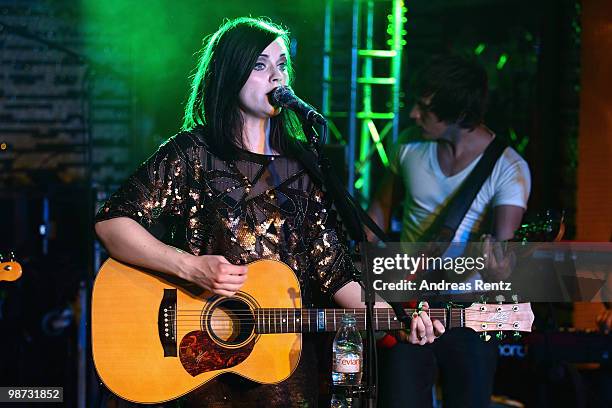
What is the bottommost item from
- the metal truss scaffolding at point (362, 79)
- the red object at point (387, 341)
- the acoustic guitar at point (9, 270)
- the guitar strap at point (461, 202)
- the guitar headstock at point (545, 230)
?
the red object at point (387, 341)

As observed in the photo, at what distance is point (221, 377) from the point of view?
11.3 feet

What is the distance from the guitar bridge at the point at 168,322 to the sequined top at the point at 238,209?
20cm

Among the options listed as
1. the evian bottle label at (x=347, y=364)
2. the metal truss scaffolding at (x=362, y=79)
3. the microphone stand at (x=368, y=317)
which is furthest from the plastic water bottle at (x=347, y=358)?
the metal truss scaffolding at (x=362, y=79)

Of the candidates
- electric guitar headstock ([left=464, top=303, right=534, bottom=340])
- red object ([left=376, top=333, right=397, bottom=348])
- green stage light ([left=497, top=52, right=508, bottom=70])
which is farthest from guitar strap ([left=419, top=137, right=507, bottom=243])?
green stage light ([left=497, top=52, right=508, bottom=70])

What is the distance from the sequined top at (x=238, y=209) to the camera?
11.5ft

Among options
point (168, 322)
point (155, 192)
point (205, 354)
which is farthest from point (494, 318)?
point (155, 192)

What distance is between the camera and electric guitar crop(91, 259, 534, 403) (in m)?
3.41

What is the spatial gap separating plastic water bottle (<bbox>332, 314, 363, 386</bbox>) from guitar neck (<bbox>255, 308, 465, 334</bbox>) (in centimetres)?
8

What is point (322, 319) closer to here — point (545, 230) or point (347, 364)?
point (347, 364)

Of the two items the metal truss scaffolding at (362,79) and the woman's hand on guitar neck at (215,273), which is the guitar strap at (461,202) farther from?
the woman's hand on guitar neck at (215,273)

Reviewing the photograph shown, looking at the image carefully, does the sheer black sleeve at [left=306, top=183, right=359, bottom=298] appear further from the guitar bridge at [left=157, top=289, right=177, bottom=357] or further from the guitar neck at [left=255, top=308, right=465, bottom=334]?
the guitar bridge at [left=157, top=289, right=177, bottom=357]

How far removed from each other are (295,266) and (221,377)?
0.50m

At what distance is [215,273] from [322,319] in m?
0.46

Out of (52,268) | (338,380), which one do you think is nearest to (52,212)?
(52,268)
